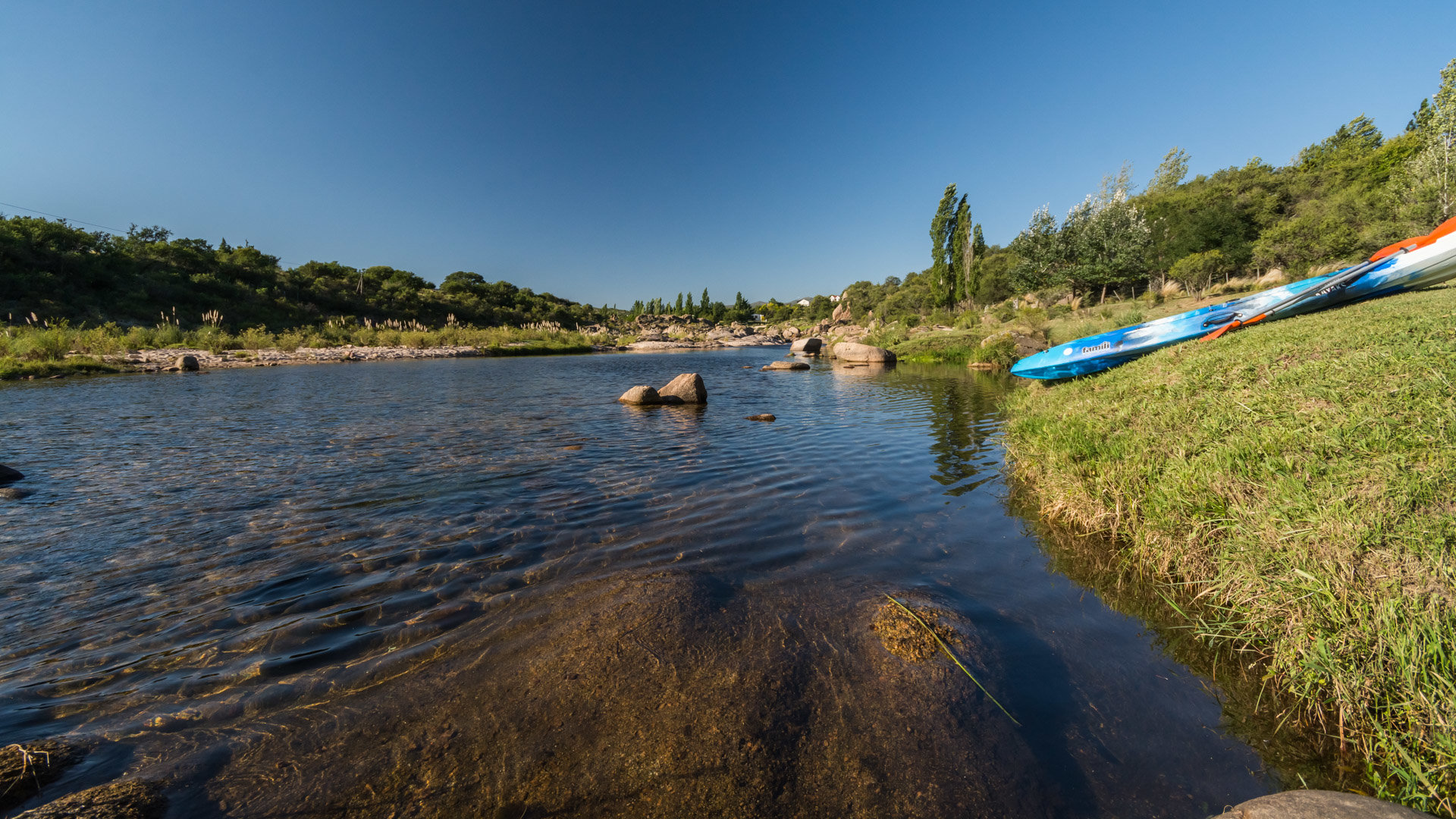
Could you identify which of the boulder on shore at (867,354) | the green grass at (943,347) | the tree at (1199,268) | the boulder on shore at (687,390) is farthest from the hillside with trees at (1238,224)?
the boulder on shore at (687,390)

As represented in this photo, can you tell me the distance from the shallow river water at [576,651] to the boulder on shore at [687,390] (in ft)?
30.6

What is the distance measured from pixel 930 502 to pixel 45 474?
15633 millimetres

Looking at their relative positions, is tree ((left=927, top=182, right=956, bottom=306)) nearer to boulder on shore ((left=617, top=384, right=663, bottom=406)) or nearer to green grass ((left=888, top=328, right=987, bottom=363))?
green grass ((left=888, top=328, right=987, bottom=363))

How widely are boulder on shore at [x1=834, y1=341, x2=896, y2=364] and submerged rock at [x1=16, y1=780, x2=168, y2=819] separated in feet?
120

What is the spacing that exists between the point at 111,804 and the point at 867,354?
37.0 metres

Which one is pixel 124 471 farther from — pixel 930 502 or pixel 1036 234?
pixel 1036 234

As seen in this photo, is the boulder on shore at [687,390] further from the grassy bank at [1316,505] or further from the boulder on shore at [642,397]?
the grassy bank at [1316,505]

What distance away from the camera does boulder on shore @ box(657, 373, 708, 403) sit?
18609 millimetres

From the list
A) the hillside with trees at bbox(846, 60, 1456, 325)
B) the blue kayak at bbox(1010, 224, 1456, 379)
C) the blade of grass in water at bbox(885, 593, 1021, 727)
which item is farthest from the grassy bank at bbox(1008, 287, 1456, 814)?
the hillside with trees at bbox(846, 60, 1456, 325)

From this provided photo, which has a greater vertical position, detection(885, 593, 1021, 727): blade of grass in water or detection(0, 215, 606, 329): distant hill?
detection(0, 215, 606, 329): distant hill

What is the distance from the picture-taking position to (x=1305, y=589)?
3334 millimetres

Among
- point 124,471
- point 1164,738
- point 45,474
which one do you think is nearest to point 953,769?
point 1164,738

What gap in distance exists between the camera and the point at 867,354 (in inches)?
1430

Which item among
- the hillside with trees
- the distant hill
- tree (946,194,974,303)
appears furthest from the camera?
tree (946,194,974,303)
